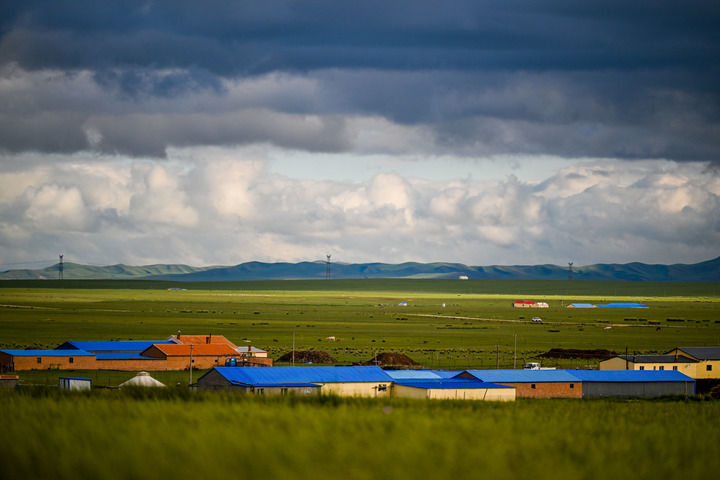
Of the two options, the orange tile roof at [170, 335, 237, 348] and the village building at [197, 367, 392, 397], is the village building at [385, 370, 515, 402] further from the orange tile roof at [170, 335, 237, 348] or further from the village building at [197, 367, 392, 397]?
the orange tile roof at [170, 335, 237, 348]

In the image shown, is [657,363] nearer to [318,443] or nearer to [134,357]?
[134,357]

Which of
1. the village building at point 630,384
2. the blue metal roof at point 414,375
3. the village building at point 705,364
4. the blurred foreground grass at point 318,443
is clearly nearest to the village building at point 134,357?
the blue metal roof at point 414,375

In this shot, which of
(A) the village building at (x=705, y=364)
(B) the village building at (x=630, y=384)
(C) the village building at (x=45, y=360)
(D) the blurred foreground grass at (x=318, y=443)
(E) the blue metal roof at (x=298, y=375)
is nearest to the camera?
(D) the blurred foreground grass at (x=318, y=443)

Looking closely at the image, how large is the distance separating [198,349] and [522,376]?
32.1 meters

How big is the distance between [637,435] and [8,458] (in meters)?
10.9

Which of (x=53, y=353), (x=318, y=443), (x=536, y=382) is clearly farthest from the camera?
(x=53, y=353)

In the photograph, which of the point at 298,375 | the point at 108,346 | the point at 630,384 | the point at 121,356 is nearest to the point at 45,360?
the point at 121,356

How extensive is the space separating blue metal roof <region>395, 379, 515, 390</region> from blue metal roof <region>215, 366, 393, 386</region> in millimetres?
1265

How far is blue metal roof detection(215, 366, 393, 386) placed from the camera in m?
50.7

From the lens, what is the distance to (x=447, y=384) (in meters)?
50.8

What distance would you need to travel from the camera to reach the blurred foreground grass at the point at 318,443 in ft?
41.1

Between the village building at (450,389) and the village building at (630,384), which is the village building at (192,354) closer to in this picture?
the village building at (450,389)

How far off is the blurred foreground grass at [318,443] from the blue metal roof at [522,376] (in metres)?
36.6

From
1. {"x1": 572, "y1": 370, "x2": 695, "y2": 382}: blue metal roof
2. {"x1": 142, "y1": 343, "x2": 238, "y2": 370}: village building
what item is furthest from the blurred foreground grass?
{"x1": 142, "y1": 343, "x2": 238, "y2": 370}: village building
